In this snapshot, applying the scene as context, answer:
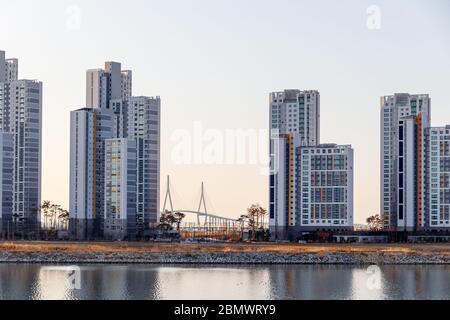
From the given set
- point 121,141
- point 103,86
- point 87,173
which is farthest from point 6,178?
point 103,86

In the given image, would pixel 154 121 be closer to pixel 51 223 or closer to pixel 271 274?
pixel 51 223

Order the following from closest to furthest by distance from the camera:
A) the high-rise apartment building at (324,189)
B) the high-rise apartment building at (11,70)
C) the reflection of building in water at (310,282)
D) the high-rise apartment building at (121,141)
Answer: the reflection of building in water at (310,282) → the high-rise apartment building at (324,189) → the high-rise apartment building at (121,141) → the high-rise apartment building at (11,70)

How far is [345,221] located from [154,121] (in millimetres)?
33894

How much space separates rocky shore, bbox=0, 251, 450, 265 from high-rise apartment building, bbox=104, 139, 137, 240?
58.5 m

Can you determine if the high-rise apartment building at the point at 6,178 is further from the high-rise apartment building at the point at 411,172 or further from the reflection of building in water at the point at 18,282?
the reflection of building in water at the point at 18,282

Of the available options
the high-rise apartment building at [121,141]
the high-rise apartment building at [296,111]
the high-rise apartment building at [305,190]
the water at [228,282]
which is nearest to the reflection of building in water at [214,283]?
the water at [228,282]

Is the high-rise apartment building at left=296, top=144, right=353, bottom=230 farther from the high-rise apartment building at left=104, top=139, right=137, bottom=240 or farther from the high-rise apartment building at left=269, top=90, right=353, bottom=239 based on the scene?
the high-rise apartment building at left=104, top=139, right=137, bottom=240

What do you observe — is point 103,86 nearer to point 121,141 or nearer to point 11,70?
point 121,141

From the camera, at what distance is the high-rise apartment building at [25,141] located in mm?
168500

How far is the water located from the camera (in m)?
67.8

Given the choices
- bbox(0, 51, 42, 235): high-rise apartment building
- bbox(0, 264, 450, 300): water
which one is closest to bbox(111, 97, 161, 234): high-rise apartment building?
bbox(0, 51, 42, 235): high-rise apartment building

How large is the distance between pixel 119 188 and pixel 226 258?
6458 centimetres

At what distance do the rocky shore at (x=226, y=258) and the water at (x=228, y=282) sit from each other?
16.4 ft
